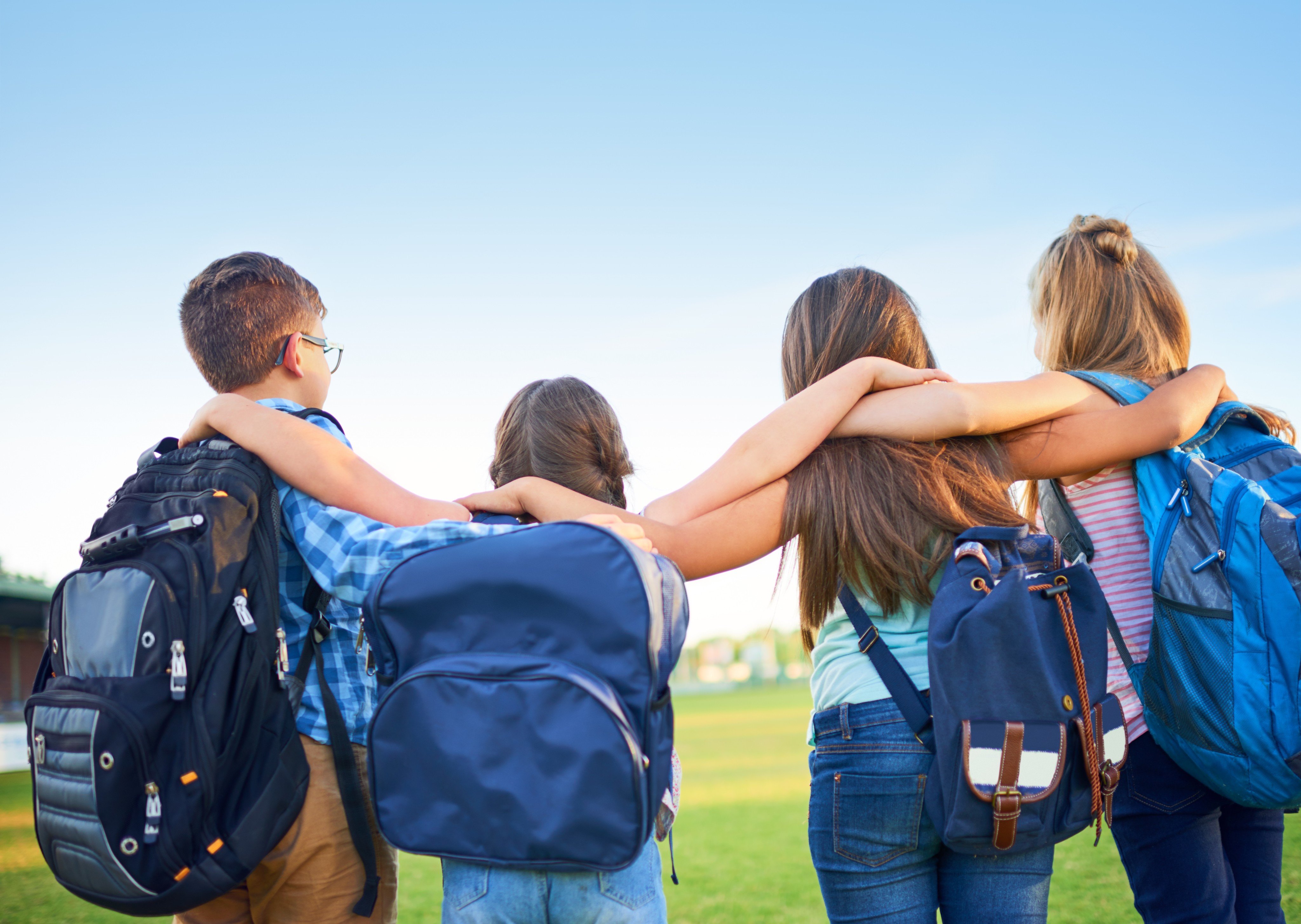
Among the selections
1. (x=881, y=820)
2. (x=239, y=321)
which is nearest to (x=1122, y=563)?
(x=881, y=820)

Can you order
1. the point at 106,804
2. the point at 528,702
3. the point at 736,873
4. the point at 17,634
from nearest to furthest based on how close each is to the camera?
the point at 528,702 → the point at 106,804 → the point at 736,873 → the point at 17,634

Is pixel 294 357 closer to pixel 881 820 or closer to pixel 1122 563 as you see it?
pixel 881 820

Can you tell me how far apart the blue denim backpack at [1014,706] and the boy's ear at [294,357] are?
5.06ft

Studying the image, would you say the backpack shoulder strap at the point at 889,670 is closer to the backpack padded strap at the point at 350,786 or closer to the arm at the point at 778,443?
the arm at the point at 778,443

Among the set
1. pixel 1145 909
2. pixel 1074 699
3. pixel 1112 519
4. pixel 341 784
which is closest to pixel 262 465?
pixel 341 784

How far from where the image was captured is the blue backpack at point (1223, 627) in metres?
1.79

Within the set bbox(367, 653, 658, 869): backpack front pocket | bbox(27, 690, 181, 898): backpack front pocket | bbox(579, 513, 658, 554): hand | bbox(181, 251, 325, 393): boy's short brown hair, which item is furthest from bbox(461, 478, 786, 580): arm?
bbox(27, 690, 181, 898): backpack front pocket

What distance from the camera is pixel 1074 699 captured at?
163 cm

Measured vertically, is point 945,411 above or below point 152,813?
above

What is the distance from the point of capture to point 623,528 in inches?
62.9

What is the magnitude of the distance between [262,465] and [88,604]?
0.40 m

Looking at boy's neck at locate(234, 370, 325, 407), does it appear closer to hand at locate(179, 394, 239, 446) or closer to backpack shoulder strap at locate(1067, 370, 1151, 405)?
hand at locate(179, 394, 239, 446)

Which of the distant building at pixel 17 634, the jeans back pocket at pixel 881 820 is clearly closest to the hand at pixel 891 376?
the jeans back pocket at pixel 881 820

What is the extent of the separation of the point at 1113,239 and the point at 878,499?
1.05m
